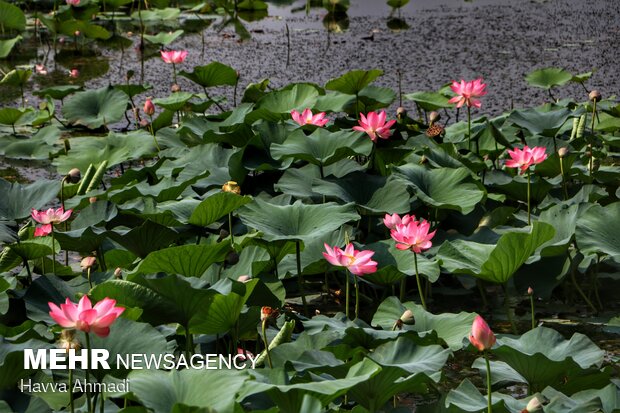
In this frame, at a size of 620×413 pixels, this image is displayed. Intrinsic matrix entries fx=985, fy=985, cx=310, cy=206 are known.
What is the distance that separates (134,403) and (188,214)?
2.72ft

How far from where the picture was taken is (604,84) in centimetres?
481

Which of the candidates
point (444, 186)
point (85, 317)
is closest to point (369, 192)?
point (444, 186)

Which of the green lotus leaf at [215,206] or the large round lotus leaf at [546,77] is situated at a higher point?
the green lotus leaf at [215,206]

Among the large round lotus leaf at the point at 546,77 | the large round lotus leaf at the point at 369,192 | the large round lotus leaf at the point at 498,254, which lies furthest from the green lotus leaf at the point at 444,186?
the large round lotus leaf at the point at 546,77

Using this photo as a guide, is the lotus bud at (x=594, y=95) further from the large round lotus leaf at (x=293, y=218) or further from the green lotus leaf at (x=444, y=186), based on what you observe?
the large round lotus leaf at (x=293, y=218)

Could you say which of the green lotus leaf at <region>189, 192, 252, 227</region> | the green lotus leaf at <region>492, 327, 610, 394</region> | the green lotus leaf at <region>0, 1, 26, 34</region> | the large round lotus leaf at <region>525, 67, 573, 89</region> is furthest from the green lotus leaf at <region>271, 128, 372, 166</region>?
the green lotus leaf at <region>0, 1, 26, 34</region>

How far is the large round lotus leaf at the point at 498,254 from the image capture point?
7.05ft

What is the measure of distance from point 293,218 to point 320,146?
21.5 inches

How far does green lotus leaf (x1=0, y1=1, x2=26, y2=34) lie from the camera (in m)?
6.00

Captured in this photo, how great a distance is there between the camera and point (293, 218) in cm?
240

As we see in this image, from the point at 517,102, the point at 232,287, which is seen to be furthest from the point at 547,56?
the point at 232,287

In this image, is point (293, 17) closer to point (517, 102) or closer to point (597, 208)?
point (517, 102)

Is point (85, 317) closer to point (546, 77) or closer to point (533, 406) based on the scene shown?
point (533, 406)

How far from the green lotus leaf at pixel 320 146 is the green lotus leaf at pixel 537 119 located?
2.32 feet
